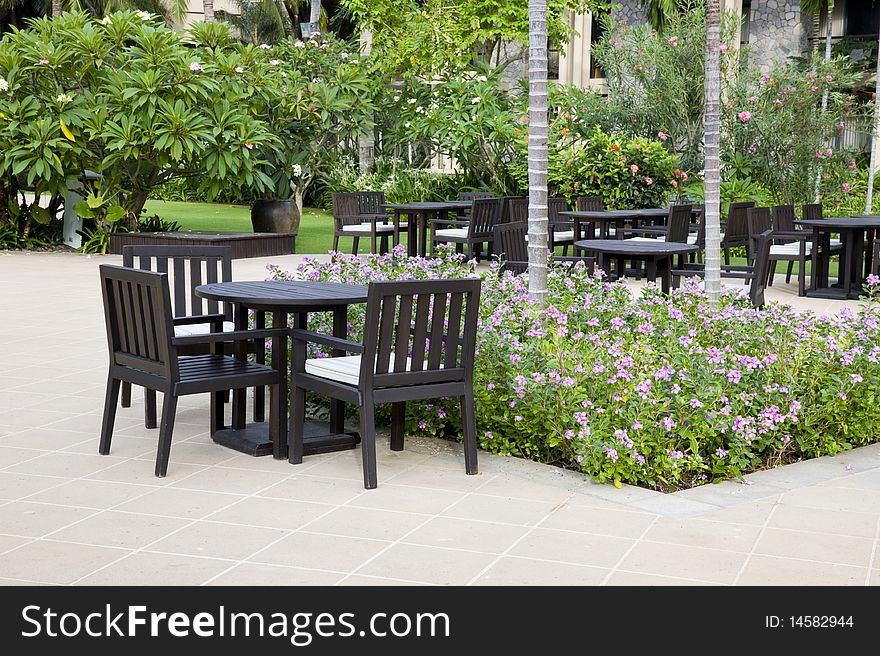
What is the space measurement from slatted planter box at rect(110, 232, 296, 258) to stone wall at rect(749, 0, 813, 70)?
15.7m

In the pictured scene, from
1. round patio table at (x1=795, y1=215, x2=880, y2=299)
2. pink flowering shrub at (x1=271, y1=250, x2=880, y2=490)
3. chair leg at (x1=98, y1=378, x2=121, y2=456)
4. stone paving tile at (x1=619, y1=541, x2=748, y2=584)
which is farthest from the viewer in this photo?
round patio table at (x1=795, y1=215, x2=880, y2=299)

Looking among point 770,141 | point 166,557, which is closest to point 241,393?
point 166,557

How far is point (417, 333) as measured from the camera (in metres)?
5.02

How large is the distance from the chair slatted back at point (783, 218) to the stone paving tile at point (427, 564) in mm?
9714

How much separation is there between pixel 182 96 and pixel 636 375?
11.6m

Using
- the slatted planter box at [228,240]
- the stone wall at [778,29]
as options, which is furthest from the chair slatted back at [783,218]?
the stone wall at [778,29]

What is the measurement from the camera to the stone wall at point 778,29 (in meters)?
27.7

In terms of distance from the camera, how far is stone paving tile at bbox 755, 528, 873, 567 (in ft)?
13.4

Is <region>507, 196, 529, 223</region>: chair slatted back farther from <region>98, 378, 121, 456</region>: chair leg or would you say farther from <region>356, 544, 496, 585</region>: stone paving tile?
<region>356, 544, 496, 585</region>: stone paving tile

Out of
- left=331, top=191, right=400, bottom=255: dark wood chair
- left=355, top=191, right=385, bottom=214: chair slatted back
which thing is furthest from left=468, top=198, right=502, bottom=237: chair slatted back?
left=355, top=191, right=385, bottom=214: chair slatted back

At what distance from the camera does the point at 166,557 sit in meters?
4.04

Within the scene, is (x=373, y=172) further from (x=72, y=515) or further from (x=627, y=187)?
(x=72, y=515)

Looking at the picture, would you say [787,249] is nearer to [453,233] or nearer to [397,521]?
[453,233]

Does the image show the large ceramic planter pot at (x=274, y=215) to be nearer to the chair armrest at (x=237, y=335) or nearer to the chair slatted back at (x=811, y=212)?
the chair slatted back at (x=811, y=212)
